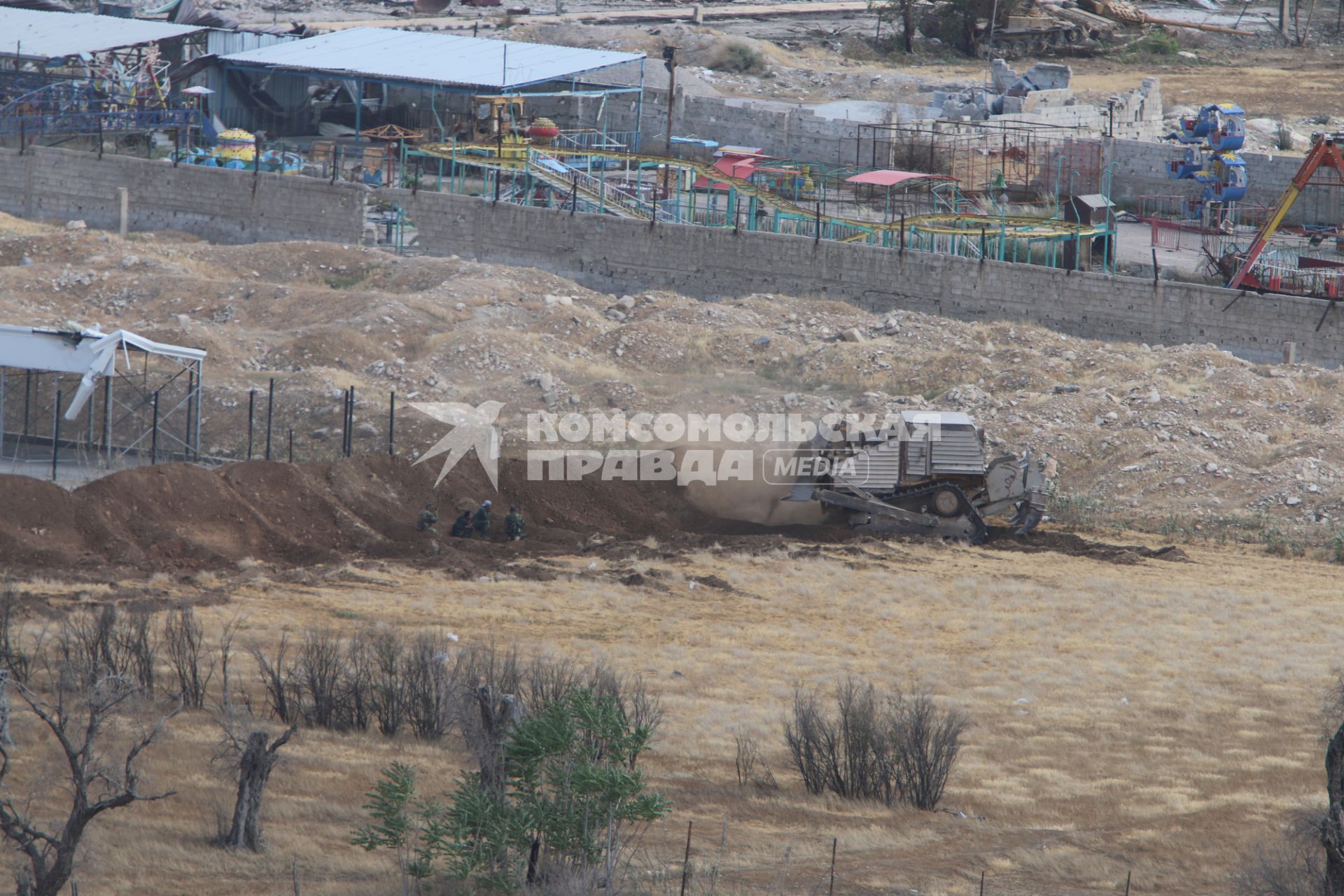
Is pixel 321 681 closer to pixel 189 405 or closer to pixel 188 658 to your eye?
pixel 188 658

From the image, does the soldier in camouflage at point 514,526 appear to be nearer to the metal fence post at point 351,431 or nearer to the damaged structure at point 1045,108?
the metal fence post at point 351,431

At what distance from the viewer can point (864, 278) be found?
133ft

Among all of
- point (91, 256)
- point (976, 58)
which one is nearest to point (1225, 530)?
point (91, 256)

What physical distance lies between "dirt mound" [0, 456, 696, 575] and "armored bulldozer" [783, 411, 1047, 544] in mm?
2907

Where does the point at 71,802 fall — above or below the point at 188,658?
below

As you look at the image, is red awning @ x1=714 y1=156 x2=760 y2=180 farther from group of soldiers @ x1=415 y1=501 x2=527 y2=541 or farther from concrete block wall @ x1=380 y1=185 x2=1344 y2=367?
group of soldiers @ x1=415 y1=501 x2=527 y2=541

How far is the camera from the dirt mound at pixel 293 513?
24.5 m

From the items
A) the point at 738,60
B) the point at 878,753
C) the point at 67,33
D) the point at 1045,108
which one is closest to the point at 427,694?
the point at 878,753

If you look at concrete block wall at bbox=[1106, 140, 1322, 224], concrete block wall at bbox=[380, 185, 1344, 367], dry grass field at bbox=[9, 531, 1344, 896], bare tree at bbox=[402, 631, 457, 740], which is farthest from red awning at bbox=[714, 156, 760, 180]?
bare tree at bbox=[402, 631, 457, 740]

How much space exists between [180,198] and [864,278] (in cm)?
1964

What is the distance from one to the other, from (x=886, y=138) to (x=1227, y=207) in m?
11.6

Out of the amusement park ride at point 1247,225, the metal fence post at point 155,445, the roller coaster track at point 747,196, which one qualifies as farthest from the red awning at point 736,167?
the metal fence post at point 155,445

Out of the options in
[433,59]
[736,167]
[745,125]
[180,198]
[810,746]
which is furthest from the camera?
[745,125]

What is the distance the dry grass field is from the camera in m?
15.4
